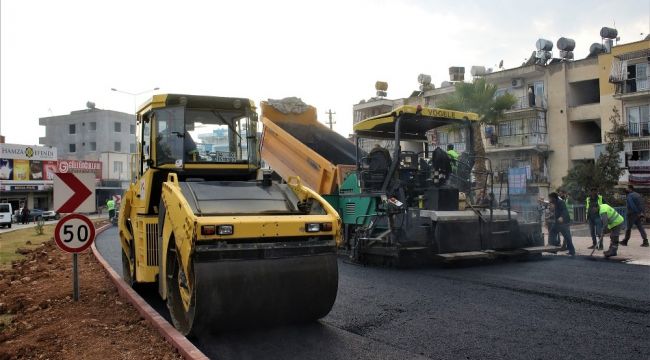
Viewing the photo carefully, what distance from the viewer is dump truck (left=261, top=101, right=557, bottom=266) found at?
9141 mm

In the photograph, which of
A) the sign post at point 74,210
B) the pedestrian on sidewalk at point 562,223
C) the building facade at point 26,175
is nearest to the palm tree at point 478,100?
the pedestrian on sidewalk at point 562,223

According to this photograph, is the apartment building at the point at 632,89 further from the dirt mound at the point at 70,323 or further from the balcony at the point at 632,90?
the dirt mound at the point at 70,323

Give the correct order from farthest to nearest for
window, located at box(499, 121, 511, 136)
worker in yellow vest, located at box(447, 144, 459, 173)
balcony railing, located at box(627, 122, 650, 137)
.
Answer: window, located at box(499, 121, 511, 136) → balcony railing, located at box(627, 122, 650, 137) → worker in yellow vest, located at box(447, 144, 459, 173)

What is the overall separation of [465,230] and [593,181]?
15.3 meters

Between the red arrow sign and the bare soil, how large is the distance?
4.02 feet

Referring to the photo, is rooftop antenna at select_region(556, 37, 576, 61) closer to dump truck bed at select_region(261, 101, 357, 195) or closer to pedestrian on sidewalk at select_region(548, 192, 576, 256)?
pedestrian on sidewalk at select_region(548, 192, 576, 256)

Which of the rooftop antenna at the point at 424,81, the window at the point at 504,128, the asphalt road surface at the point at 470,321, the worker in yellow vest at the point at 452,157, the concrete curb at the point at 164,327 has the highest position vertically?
the rooftop antenna at the point at 424,81

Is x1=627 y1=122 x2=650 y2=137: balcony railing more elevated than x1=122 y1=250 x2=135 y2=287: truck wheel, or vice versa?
x1=627 y1=122 x2=650 y2=137: balcony railing

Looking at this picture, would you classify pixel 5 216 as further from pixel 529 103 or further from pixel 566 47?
pixel 566 47

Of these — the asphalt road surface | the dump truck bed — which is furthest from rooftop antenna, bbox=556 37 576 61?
the asphalt road surface

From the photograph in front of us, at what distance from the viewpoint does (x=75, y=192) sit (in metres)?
7.44

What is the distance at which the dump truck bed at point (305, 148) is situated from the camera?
1099cm

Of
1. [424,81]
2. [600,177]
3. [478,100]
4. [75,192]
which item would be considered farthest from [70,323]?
[424,81]

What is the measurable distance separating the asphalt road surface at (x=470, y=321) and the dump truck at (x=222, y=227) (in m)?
0.32
